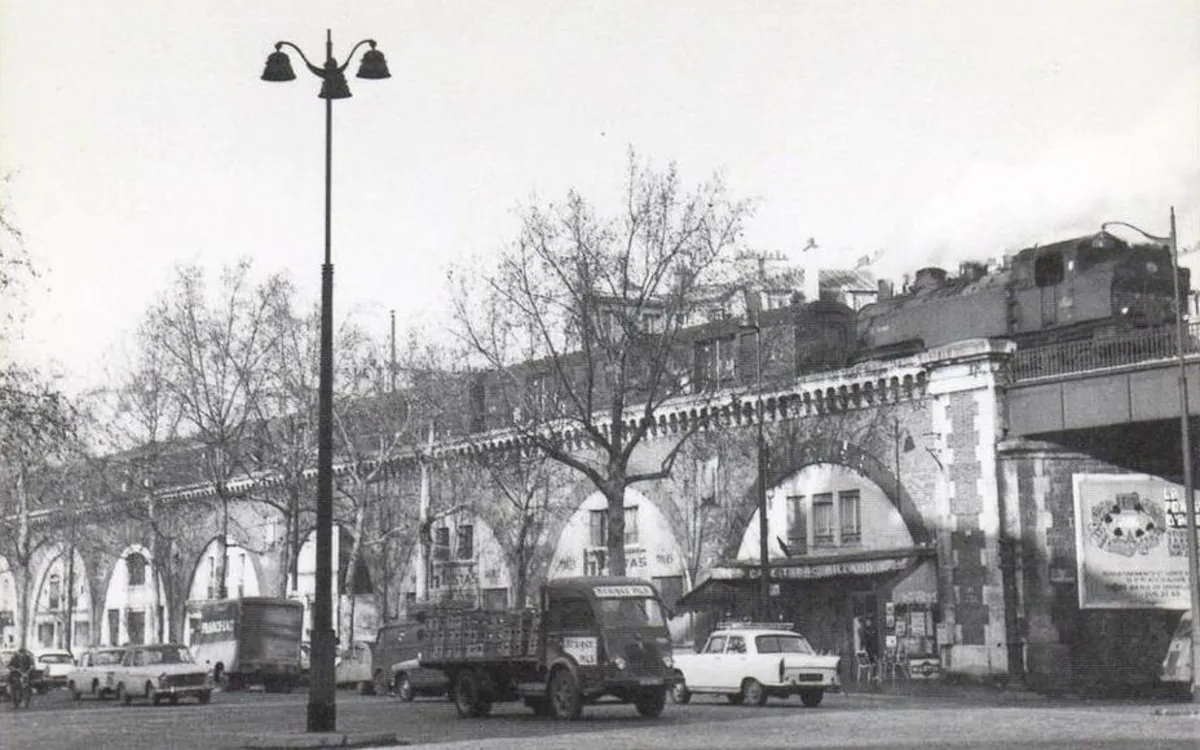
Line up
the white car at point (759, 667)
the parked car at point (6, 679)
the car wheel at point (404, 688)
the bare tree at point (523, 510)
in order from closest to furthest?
1. the white car at point (759, 667)
2. the car wheel at point (404, 688)
3. the parked car at point (6, 679)
4. the bare tree at point (523, 510)

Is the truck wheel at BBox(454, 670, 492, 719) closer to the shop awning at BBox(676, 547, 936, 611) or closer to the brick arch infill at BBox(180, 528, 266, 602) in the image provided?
the shop awning at BBox(676, 547, 936, 611)

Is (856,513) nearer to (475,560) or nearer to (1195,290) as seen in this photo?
(1195,290)

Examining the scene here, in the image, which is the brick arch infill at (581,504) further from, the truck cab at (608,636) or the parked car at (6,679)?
the truck cab at (608,636)

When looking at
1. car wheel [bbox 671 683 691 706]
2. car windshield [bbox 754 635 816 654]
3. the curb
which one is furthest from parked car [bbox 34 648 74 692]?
the curb

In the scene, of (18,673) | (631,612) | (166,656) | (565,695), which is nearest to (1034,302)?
(631,612)

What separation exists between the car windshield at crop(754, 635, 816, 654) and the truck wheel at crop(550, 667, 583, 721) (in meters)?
5.69

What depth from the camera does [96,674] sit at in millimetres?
39531

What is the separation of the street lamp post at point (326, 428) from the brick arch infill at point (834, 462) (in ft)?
74.8

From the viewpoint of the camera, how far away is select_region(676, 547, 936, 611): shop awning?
Result: 40.9 m

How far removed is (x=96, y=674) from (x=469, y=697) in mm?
15910

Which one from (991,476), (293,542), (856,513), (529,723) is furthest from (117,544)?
(529,723)

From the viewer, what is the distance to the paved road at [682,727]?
1986cm

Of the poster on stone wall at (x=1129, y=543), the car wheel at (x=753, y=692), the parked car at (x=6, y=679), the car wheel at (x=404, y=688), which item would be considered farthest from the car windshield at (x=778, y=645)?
the parked car at (x=6, y=679)

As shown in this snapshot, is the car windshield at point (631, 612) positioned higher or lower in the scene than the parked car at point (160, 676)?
higher
